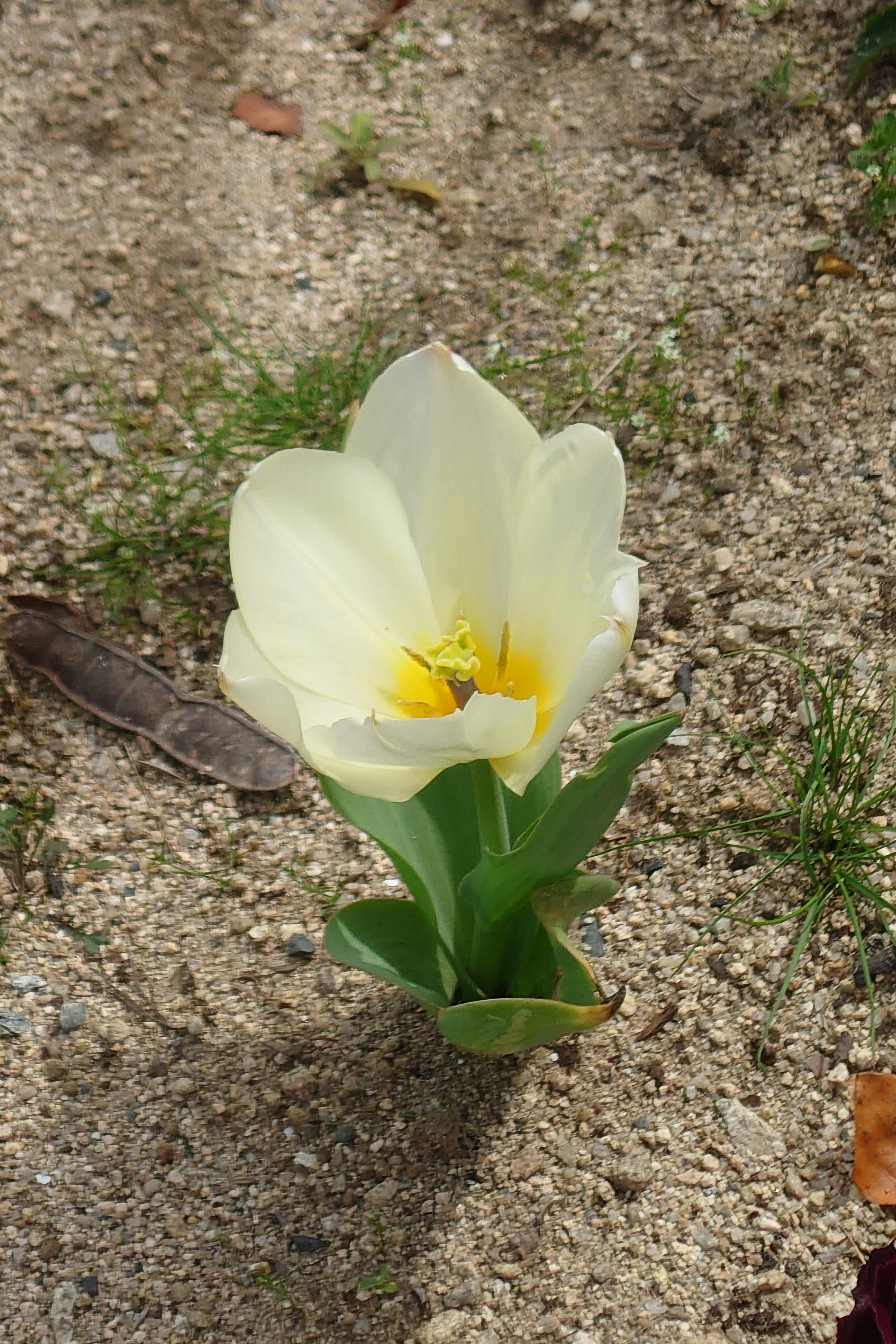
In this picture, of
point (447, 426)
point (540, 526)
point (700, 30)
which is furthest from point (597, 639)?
point (700, 30)

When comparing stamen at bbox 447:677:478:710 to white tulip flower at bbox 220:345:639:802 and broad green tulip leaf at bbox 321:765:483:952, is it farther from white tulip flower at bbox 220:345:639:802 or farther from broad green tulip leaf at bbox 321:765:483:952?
broad green tulip leaf at bbox 321:765:483:952

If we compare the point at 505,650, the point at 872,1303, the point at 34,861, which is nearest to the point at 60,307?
the point at 34,861

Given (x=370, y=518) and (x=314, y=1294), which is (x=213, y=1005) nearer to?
(x=314, y=1294)

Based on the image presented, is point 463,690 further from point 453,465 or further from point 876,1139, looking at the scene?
point 876,1139

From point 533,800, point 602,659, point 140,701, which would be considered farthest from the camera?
point 140,701

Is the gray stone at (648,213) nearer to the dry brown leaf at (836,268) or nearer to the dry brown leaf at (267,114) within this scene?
the dry brown leaf at (836,268)

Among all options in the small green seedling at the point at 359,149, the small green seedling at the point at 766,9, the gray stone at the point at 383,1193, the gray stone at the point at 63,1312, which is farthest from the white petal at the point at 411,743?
the small green seedling at the point at 766,9

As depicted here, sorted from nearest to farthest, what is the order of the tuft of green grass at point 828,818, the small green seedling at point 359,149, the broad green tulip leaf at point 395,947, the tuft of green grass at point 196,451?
the broad green tulip leaf at point 395,947
the tuft of green grass at point 828,818
the tuft of green grass at point 196,451
the small green seedling at point 359,149
